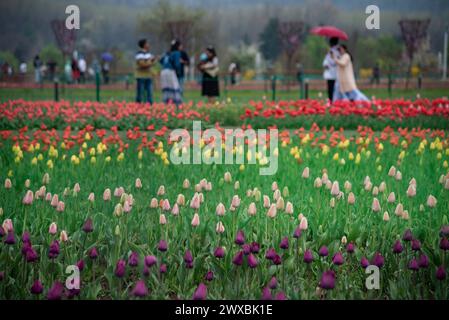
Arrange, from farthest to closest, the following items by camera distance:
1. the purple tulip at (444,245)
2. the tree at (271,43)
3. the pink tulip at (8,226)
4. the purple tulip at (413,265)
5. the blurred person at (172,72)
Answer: the tree at (271,43), the blurred person at (172,72), the pink tulip at (8,226), the purple tulip at (444,245), the purple tulip at (413,265)

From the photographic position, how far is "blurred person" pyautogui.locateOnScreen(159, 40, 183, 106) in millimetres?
13936

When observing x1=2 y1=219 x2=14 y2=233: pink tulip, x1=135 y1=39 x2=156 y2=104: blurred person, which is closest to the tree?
x1=135 y1=39 x2=156 y2=104: blurred person

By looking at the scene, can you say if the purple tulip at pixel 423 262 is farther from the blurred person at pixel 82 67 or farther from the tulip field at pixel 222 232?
the blurred person at pixel 82 67

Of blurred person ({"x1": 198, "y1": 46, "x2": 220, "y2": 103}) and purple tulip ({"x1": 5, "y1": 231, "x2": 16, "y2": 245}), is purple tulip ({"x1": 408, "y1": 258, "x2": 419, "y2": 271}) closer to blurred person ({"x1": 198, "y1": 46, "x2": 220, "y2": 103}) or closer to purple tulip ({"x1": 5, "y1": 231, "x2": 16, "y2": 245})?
purple tulip ({"x1": 5, "y1": 231, "x2": 16, "y2": 245})

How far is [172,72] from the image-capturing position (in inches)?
556

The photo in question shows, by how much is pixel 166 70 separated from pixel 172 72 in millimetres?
135

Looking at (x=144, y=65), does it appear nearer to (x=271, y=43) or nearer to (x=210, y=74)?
(x=210, y=74)

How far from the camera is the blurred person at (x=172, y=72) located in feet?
45.7

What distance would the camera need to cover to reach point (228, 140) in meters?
7.45

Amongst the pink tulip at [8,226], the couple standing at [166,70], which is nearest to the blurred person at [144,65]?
the couple standing at [166,70]

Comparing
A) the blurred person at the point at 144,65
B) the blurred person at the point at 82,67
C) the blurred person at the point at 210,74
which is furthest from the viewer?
the blurred person at the point at 82,67

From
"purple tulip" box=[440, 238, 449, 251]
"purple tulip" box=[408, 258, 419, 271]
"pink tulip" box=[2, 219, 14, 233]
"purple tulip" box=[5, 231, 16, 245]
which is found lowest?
"purple tulip" box=[408, 258, 419, 271]

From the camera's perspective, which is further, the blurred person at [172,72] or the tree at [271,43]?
the tree at [271,43]
